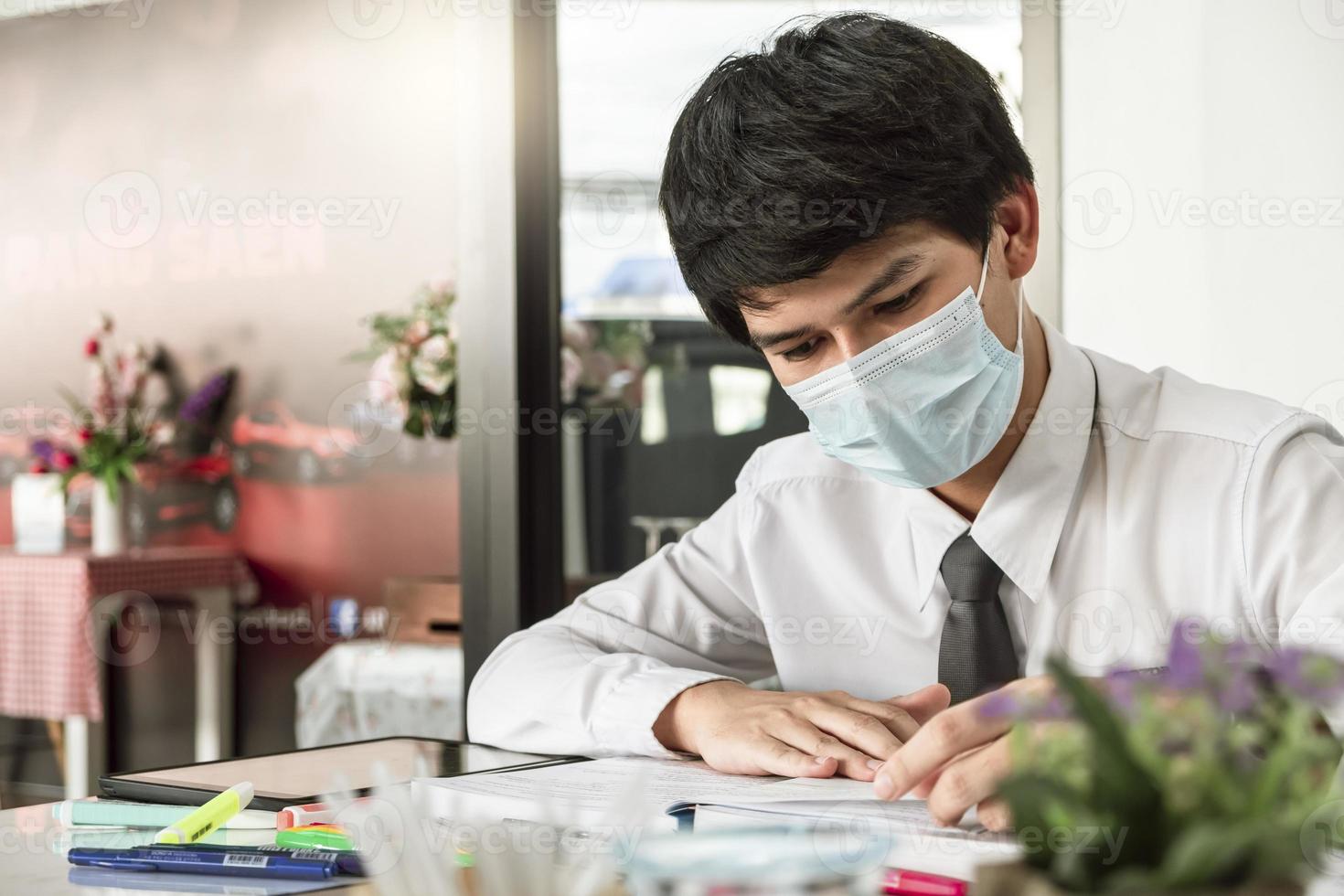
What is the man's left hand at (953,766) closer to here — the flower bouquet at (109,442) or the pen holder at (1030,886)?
the pen holder at (1030,886)

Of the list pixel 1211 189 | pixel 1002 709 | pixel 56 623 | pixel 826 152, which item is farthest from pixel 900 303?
pixel 56 623

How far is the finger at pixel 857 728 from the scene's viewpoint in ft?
2.88

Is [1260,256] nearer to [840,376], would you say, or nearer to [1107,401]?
[1107,401]

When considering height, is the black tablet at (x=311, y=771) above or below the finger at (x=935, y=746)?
below

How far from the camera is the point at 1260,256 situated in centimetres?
174

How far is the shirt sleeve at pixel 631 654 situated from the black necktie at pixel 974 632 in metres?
0.20

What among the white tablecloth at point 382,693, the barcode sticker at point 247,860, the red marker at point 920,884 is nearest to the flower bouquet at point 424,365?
the white tablecloth at point 382,693

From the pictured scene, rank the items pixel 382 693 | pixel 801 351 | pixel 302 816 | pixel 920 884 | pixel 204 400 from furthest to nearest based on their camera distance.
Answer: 1. pixel 204 400
2. pixel 382 693
3. pixel 801 351
4. pixel 302 816
5. pixel 920 884

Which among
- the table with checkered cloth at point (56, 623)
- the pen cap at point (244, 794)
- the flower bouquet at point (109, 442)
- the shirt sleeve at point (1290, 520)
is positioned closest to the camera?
the pen cap at point (244, 794)

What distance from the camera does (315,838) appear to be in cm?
75

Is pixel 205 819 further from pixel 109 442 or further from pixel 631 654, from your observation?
pixel 109 442

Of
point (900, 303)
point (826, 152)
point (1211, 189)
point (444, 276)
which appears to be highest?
point (444, 276)

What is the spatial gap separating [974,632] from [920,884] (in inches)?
20.0

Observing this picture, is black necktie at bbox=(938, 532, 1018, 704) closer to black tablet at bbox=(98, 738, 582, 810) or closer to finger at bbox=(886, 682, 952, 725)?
finger at bbox=(886, 682, 952, 725)
